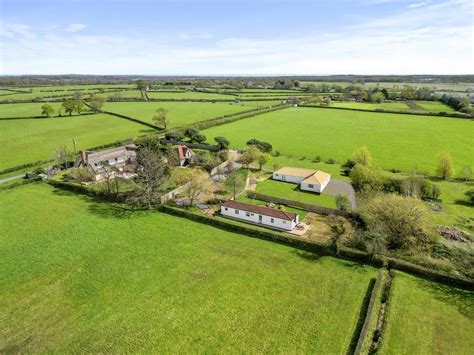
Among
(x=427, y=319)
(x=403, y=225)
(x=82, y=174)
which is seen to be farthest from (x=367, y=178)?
(x=82, y=174)

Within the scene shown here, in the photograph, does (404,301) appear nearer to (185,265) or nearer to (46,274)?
(185,265)

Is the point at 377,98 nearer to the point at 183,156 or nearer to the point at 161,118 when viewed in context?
the point at 161,118

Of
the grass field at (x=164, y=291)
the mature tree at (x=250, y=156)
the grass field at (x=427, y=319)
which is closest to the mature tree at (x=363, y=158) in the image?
the mature tree at (x=250, y=156)

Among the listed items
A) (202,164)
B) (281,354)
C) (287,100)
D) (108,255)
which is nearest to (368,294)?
(281,354)

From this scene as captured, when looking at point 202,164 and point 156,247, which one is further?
point 202,164

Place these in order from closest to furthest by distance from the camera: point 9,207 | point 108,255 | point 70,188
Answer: point 108,255 → point 9,207 → point 70,188

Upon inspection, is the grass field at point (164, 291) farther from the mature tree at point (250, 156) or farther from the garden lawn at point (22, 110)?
the garden lawn at point (22, 110)
